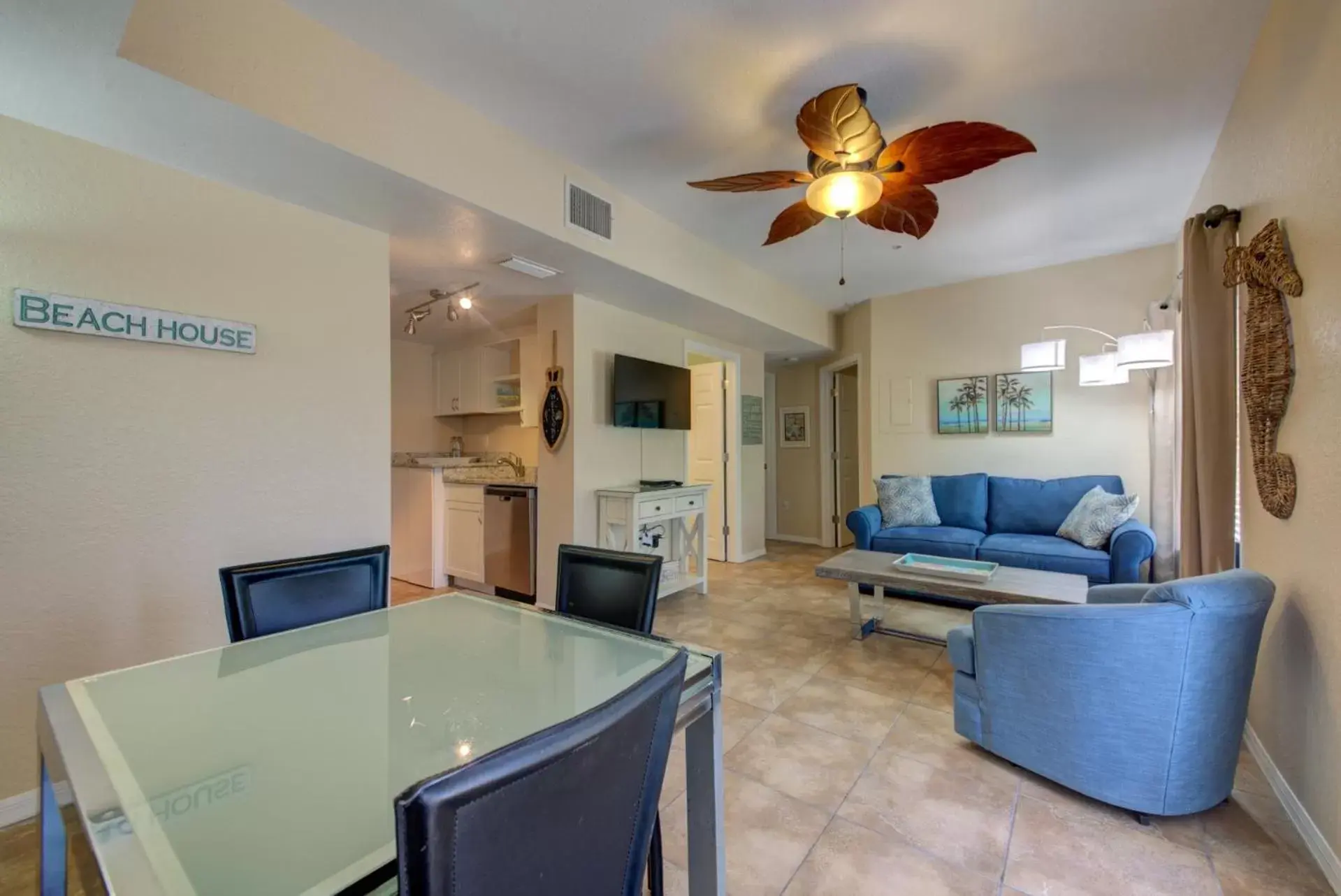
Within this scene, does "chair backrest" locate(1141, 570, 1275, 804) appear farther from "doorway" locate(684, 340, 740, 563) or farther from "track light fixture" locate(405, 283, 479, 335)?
"doorway" locate(684, 340, 740, 563)

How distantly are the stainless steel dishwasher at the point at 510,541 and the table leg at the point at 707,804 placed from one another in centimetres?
298

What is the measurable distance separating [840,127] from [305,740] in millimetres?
2463

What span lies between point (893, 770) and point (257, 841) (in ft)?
6.45

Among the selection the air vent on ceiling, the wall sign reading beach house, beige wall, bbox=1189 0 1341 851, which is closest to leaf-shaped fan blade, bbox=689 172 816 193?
the air vent on ceiling

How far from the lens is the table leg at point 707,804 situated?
47.1 inches

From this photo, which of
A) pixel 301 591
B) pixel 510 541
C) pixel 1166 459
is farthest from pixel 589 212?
pixel 1166 459

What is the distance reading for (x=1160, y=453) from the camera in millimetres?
3633

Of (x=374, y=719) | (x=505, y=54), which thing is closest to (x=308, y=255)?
(x=505, y=54)

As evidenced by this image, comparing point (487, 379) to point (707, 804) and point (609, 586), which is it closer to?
point (609, 586)

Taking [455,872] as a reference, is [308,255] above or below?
above

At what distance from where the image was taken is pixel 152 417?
78.3 inches

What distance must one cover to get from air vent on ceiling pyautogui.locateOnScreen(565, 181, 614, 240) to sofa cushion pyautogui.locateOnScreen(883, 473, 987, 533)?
3501mm

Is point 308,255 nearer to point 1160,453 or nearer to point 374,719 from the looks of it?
point 374,719

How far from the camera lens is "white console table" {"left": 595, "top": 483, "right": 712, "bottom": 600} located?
12.4 feet
